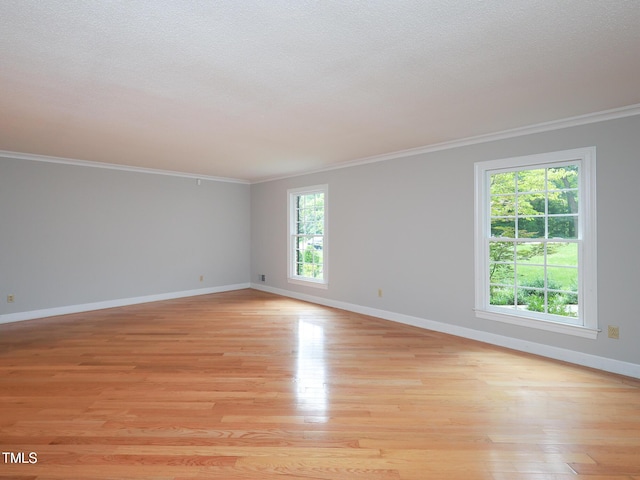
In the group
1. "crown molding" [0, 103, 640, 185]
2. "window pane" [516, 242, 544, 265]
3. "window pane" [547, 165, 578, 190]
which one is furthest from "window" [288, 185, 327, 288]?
"window pane" [547, 165, 578, 190]

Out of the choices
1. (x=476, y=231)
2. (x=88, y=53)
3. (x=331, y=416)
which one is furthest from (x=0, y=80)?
(x=476, y=231)

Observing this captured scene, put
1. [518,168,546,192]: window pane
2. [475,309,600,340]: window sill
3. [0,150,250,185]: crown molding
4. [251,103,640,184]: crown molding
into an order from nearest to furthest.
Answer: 1. [251,103,640,184]: crown molding
2. [475,309,600,340]: window sill
3. [518,168,546,192]: window pane
4. [0,150,250,185]: crown molding

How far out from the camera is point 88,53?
2.10m

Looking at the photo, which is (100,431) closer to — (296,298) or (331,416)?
(331,416)

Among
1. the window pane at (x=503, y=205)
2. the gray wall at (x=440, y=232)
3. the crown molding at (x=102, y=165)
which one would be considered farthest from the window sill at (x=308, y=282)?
the window pane at (x=503, y=205)

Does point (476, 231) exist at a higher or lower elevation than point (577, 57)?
lower

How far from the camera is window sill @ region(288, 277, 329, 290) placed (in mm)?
5973

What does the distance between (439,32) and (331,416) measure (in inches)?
98.2

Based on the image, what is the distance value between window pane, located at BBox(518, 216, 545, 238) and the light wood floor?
130 cm

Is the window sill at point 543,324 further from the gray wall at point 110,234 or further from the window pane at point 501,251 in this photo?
the gray wall at point 110,234

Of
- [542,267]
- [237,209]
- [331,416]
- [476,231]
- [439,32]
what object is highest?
[439,32]

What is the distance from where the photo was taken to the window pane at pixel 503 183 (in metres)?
3.81

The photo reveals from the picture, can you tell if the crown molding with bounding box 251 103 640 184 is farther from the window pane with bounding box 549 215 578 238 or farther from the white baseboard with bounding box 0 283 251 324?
the white baseboard with bounding box 0 283 251 324

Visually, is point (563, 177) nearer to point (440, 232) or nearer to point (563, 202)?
point (563, 202)
